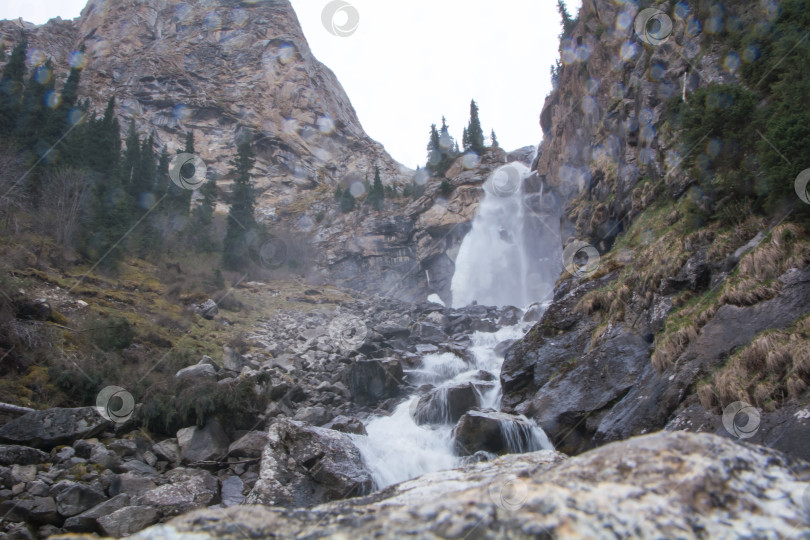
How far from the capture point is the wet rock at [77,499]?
26.9 ft

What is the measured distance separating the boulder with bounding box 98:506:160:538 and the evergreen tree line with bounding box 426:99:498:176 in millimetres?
56797

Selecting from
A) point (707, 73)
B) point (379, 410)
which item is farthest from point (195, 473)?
point (707, 73)

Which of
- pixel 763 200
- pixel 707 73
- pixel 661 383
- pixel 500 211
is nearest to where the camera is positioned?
pixel 661 383

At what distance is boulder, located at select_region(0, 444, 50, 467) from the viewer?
9.14 meters

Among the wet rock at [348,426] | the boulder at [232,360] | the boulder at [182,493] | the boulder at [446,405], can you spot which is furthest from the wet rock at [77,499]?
the boulder at [232,360]

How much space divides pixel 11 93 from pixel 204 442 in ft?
138

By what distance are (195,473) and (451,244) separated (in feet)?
150

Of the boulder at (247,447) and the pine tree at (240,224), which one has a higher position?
the pine tree at (240,224)

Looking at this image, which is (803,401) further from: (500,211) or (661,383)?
(500,211)

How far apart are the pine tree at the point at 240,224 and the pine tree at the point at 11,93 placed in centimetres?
1727

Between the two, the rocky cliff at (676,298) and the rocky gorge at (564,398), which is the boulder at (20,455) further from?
the rocky cliff at (676,298)

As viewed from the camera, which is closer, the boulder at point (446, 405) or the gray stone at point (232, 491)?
the gray stone at point (232, 491)

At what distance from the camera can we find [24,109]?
36.0m

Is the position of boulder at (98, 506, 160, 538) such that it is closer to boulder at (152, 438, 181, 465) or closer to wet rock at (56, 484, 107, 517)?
wet rock at (56, 484, 107, 517)
